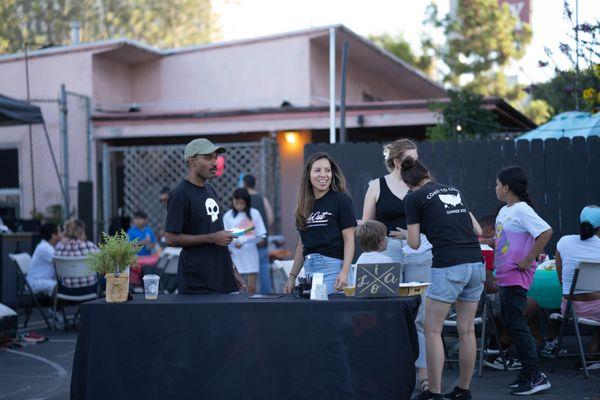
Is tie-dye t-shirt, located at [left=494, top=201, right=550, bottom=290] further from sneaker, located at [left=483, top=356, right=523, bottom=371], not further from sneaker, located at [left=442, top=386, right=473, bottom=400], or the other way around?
sneaker, located at [left=483, top=356, right=523, bottom=371]

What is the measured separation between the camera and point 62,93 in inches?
619

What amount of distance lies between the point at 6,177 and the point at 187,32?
80.2 ft

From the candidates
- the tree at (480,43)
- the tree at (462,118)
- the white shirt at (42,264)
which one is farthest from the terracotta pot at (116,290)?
the tree at (480,43)

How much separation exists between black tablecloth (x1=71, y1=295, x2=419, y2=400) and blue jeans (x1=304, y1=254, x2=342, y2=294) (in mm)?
A: 795

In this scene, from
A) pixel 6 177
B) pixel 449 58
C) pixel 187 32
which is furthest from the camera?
pixel 187 32

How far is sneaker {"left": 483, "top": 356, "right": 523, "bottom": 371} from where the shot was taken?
311 inches

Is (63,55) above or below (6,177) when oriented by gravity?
above

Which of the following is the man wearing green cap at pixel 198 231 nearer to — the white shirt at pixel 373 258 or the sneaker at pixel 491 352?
the white shirt at pixel 373 258

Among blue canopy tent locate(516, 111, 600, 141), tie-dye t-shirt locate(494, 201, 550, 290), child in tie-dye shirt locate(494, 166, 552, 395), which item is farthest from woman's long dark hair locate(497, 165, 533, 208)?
blue canopy tent locate(516, 111, 600, 141)

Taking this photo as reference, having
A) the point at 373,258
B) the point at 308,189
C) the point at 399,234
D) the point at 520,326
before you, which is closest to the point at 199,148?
the point at 308,189

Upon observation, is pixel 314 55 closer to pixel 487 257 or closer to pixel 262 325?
pixel 487 257

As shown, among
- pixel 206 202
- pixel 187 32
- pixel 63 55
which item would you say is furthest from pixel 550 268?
pixel 187 32

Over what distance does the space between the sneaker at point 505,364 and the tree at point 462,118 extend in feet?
22.0

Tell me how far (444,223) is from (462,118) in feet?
28.8
